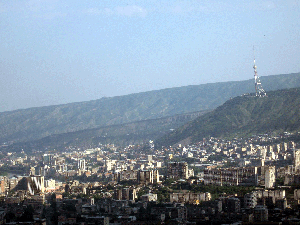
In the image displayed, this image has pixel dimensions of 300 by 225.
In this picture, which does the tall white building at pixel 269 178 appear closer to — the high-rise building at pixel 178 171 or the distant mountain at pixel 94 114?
the high-rise building at pixel 178 171

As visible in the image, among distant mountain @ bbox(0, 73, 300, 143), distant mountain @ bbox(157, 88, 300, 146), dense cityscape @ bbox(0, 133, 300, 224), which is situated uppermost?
distant mountain @ bbox(0, 73, 300, 143)

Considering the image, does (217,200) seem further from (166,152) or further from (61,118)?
(61,118)

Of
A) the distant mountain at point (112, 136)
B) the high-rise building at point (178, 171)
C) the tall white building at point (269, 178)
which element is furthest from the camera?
the distant mountain at point (112, 136)

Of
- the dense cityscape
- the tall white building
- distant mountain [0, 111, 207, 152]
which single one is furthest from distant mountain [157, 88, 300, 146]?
the tall white building

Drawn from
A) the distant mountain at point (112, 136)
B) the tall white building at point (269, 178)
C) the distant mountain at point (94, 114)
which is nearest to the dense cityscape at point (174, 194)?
the tall white building at point (269, 178)

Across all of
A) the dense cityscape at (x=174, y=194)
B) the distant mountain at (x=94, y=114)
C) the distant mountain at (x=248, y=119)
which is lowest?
the dense cityscape at (x=174, y=194)

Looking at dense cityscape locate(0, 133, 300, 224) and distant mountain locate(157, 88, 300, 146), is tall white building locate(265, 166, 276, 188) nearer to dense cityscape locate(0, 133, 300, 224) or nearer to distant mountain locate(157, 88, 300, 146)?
dense cityscape locate(0, 133, 300, 224)

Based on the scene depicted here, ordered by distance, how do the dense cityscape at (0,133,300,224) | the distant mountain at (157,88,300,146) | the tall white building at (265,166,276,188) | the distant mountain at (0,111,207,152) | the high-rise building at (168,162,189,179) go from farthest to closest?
the distant mountain at (0,111,207,152)
the distant mountain at (157,88,300,146)
the high-rise building at (168,162,189,179)
the tall white building at (265,166,276,188)
the dense cityscape at (0,133,300,224)
